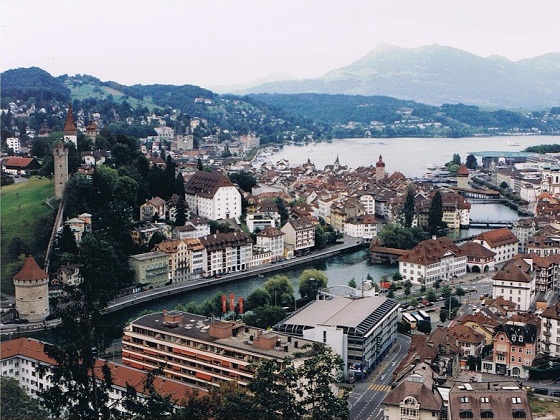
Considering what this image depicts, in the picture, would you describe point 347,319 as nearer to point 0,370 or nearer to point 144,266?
point 0,370

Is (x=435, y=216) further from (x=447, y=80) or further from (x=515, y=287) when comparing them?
(x=447, y=80)

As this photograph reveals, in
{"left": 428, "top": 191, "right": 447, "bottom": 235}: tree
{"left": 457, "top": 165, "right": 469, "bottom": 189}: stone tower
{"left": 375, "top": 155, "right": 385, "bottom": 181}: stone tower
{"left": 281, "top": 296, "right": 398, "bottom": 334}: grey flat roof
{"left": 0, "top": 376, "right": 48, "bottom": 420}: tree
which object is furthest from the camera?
{"left": 457, "top": 165, "right": 469, "bottom": 189}: stone tower

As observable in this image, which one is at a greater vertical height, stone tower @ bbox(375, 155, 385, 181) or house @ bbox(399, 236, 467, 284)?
stone tower @ bbox(375, 155, 385, 181)

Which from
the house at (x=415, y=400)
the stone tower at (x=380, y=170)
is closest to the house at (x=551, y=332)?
the house at (x=415, y=400)

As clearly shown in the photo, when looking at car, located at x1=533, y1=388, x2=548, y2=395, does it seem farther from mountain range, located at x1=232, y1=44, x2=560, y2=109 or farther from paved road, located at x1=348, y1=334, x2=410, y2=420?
mountain range, located at x1=232, y1=44, x2=560, y2=109

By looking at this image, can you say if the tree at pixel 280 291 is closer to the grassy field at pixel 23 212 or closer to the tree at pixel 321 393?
the grassy field at pixel 23 212

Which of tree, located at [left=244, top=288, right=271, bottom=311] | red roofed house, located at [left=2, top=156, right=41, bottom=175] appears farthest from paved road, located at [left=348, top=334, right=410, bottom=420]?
red roofed house, located at [left=2, top=156, right=41, bottom=175]
